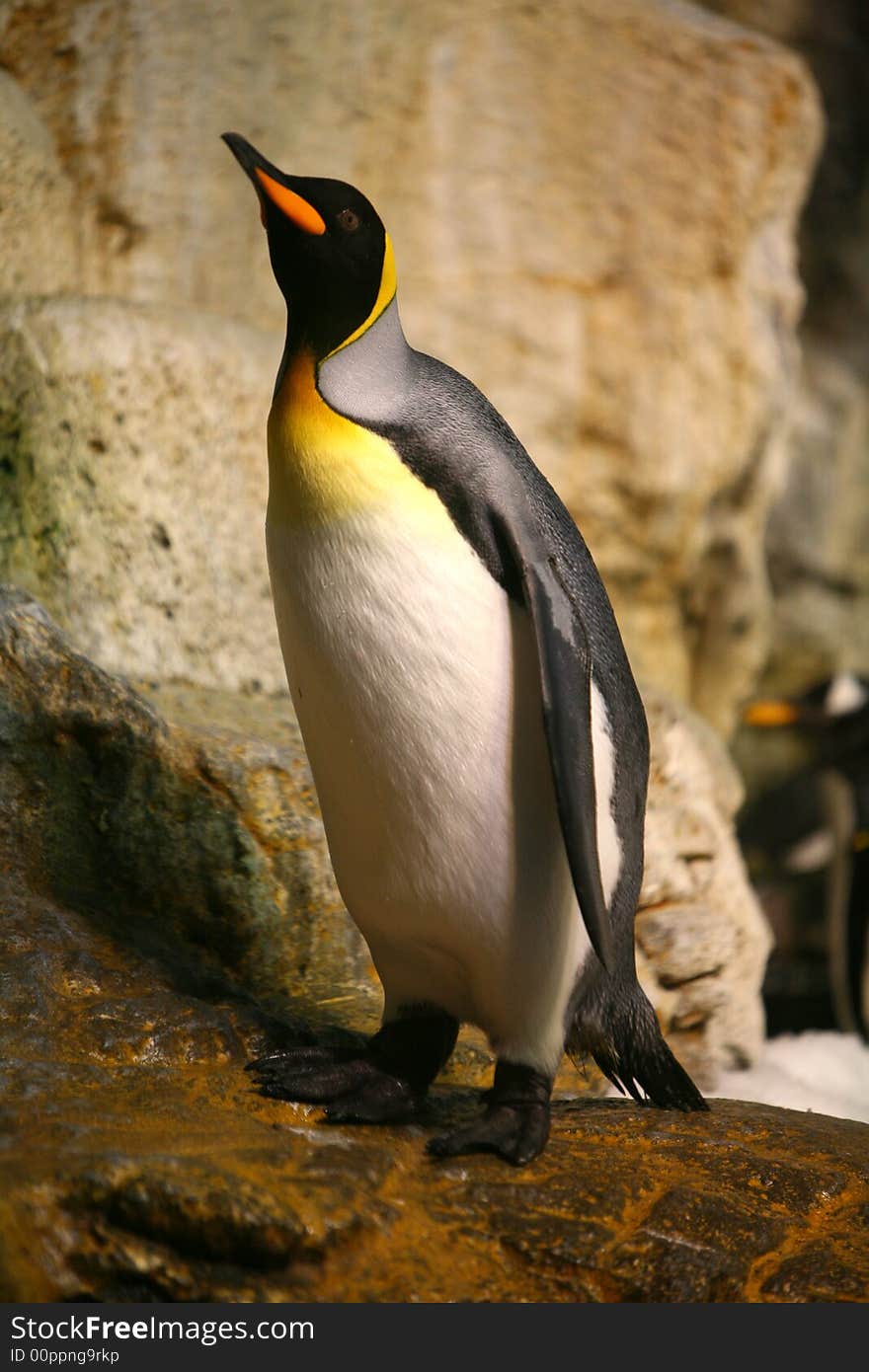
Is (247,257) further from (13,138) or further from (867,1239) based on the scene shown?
(867,1239)

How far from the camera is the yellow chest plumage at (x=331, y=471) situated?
1.75 m

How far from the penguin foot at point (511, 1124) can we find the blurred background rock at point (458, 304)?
2.33 ft

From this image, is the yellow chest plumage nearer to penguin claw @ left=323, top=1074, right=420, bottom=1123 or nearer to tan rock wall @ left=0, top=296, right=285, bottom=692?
penguin claw @ left=323, top=1074, right=420, bottom=1123

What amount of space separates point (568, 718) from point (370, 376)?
1.71 feet

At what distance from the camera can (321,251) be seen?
5.94ft

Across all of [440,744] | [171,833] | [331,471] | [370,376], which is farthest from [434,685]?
[171,833]

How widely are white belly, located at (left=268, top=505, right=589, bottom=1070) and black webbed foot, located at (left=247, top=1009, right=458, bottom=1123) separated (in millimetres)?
129

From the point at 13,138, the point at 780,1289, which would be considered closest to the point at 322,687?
the point at 780,1289

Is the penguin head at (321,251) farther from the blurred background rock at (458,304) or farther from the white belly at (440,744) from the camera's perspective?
the blurred background rock at (458,304)

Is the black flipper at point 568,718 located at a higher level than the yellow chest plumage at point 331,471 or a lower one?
lower

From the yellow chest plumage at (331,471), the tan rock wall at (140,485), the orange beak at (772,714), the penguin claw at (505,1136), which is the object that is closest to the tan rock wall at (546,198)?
the tan rock wall at (140,485)

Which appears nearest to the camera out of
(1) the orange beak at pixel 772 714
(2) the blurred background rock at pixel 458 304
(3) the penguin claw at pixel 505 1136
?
(3) the penguin claw at pixel 505 1136

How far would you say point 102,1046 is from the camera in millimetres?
1814

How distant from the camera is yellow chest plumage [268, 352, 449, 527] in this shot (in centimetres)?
175
